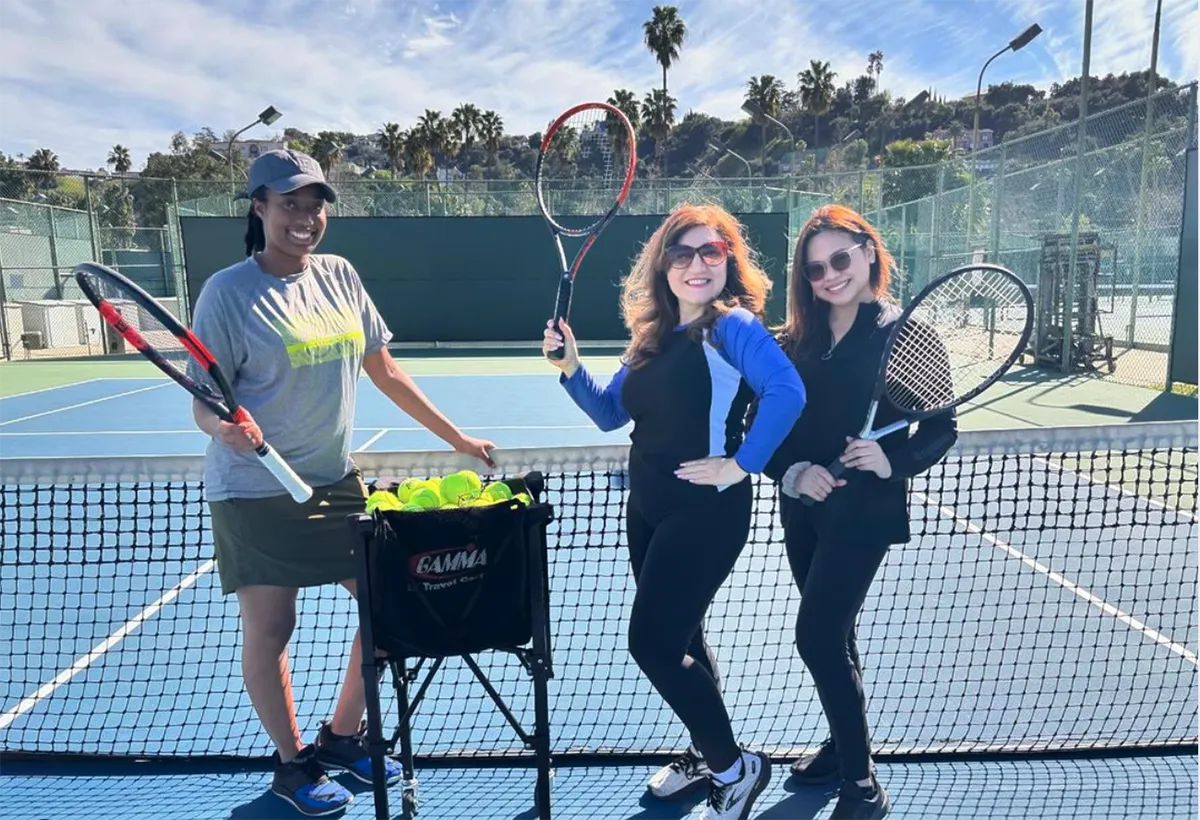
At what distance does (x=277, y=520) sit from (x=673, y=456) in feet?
3.44

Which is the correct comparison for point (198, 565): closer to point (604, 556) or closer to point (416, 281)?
point (604, 556)

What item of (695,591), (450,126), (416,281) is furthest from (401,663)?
(450,126)

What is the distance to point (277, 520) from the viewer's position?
217 cm

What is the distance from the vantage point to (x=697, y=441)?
6.77ft

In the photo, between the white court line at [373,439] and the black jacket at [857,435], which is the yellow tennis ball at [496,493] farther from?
the white court line at [373,439]

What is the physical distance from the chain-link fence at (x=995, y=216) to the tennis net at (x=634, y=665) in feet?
10.7

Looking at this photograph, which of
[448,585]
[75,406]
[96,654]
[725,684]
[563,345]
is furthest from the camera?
[75,406]

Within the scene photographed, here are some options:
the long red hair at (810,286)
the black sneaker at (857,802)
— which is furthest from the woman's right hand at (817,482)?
the black sneaker at (857,802)

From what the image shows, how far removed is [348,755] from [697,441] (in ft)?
4.74

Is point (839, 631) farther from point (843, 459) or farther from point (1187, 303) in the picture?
point (1187, 303)

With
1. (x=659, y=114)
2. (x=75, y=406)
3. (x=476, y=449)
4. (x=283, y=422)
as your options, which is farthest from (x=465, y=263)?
(x=659, y=114)

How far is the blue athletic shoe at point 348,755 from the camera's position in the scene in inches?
97.6

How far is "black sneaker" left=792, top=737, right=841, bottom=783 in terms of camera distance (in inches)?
97.6

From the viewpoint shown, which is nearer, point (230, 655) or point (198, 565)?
point (230, 655)
